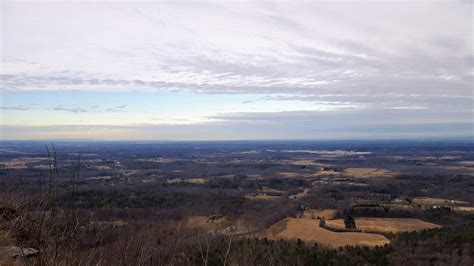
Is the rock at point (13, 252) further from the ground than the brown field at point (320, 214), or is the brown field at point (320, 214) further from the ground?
the rock at point (13, 252)

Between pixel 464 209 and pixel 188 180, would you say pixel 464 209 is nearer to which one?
pixel 464 209

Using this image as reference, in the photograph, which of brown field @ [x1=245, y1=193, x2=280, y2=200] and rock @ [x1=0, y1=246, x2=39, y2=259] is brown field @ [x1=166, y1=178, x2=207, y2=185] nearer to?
brown field @ [x1=245, y1=193, x2=280, y2=200]

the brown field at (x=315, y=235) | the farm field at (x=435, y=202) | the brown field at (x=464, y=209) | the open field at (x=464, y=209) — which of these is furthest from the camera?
the farm field at (x=435, y=202)

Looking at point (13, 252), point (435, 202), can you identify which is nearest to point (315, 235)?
point (435, 202)

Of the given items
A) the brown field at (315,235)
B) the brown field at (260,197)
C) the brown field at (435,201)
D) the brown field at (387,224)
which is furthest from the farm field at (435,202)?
the brown field at (260,197)

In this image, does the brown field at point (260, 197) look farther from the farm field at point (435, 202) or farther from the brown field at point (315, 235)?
the farm field at point (435, 202)

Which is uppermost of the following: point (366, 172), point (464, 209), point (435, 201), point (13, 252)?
point (13, 252)

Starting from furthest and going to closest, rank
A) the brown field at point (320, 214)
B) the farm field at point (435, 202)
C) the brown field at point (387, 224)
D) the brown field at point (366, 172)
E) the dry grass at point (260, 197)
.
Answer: the brown field at point (366, 172) → the dry grass at point (260, 197) → the farm field at point (435, 202) → the brown field at point (320, 214) → the brown field at point (387, 224)
